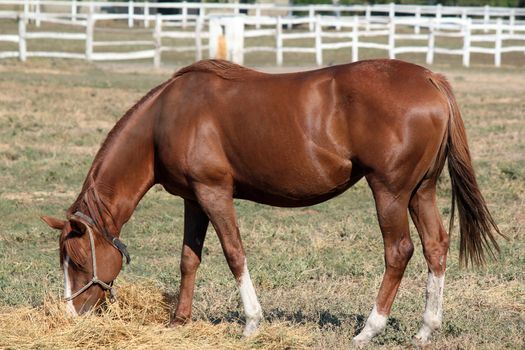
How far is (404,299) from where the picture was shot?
286 inches

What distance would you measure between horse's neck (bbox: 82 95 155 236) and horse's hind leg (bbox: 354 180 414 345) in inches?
57.8

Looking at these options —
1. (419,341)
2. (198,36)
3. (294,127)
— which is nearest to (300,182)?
(294,127)

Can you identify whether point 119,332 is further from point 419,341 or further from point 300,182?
point 419,341

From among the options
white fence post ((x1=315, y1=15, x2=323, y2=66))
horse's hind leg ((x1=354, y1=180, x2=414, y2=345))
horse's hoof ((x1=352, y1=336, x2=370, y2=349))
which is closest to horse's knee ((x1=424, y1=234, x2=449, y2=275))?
horse's hind leg ((x1=354, y1=180, x2=414, y2=345))

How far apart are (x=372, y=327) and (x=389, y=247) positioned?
50 cm

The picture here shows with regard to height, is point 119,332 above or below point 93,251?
below

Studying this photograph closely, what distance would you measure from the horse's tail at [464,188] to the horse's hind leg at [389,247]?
18.6 inches

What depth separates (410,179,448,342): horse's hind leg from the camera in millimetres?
6164

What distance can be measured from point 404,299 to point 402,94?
1.90 meters

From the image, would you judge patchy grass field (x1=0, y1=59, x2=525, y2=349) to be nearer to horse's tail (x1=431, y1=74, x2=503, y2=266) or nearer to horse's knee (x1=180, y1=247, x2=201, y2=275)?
horse's knee (x1=180, y1=247, x2=201, y2=275)

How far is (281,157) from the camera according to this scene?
613 centimetres

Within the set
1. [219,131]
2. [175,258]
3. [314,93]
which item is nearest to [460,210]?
[314,93]

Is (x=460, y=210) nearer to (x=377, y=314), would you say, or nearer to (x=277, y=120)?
(x=377, y=314)

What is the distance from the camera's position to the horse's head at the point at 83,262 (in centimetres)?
609
